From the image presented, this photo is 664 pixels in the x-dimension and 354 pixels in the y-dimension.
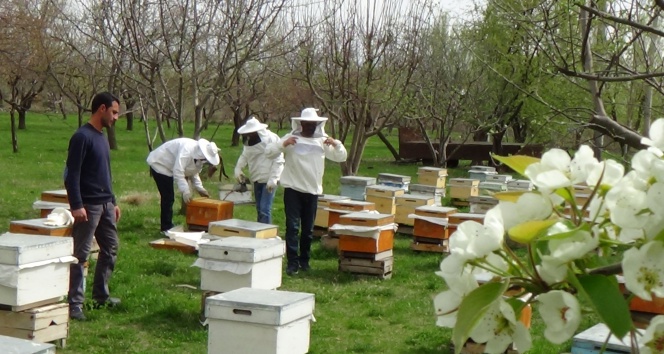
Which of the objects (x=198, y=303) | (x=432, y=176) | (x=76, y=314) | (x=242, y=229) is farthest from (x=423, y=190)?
(x=76, y=314)

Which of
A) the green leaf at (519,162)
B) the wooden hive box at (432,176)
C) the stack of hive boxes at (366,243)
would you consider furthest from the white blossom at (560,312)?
the wooden hive box at (432,176)

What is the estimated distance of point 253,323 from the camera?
4797 mm

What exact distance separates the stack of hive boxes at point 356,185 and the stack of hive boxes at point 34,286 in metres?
6.33

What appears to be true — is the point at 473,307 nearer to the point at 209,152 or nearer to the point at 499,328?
the point at 499,328

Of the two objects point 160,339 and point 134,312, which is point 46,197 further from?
point 160,339

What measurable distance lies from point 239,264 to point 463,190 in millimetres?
8656

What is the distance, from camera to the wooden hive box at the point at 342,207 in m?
9.65

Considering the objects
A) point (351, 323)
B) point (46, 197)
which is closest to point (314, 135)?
point (351, 323)

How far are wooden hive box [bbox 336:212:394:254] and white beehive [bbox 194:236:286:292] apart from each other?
207 centimetres

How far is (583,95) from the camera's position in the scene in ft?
36.7

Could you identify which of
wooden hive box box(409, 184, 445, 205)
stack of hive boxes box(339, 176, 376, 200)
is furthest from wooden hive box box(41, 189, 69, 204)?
wooden hive box box(409, 184, 445, 205)

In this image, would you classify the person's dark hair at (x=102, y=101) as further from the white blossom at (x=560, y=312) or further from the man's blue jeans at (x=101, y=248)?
the white blossom at (x=560, y=312)

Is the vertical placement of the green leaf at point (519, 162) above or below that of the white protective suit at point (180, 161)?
above

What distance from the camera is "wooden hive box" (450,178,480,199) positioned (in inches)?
560
